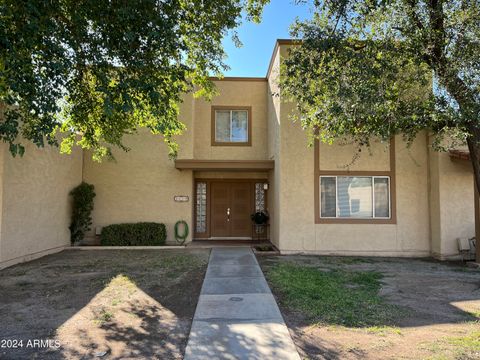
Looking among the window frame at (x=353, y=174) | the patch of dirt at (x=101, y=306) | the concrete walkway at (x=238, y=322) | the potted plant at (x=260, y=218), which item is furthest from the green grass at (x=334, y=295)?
the potted plant at (x=260, y=218)

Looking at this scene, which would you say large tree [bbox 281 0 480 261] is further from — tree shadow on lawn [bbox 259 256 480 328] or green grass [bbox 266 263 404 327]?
green grass [bbox 266 263 404 327]

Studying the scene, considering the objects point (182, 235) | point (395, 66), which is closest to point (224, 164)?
point (182, 235)

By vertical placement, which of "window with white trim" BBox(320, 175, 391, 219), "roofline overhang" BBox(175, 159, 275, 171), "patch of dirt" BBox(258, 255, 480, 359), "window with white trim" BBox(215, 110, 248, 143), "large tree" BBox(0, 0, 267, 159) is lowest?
"patch of dirt" BBox(258, 255, 480, 359)

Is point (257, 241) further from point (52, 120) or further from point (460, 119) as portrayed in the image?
point (52, 120)

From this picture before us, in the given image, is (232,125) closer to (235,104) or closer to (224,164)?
(235,104)

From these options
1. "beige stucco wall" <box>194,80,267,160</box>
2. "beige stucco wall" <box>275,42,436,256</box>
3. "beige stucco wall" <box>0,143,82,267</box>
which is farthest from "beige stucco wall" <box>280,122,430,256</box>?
"beige stucco wall" <box>0,143,82,267</box>

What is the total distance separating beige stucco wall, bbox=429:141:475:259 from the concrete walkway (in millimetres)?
6351

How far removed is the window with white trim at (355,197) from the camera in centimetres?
1110

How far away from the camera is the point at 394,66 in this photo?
24.1 ft

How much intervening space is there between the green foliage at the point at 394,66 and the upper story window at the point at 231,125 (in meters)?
6.02

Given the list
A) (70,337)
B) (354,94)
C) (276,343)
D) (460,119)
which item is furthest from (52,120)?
(460,119)

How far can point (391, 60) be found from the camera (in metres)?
7.34

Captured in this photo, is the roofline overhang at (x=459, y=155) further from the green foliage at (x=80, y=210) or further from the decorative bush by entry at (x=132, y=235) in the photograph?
the green foliage at (x=80, y=210)

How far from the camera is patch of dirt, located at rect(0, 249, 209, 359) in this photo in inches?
167
